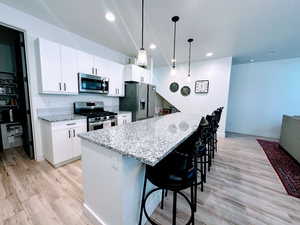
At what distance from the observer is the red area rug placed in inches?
79.7

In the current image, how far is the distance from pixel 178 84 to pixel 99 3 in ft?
13.2

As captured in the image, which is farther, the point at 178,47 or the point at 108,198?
the point at 178,47

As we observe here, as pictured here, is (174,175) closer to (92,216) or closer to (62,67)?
(92,216)

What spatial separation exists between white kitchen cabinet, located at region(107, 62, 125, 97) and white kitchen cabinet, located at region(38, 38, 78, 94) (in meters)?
1.01

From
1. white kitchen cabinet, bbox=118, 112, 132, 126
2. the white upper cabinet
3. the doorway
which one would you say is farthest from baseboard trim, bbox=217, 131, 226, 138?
the doorway

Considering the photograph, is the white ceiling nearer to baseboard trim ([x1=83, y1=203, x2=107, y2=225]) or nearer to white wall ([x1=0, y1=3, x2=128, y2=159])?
white wall ([x1=0, y1=3, x2=128, y2=159])

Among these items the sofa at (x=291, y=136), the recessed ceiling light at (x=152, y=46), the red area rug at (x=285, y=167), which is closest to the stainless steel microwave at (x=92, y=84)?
the recessed ceiling light at (x=152, y=46)

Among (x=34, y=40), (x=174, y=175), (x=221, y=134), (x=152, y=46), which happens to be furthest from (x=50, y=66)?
(x=221, y=134)

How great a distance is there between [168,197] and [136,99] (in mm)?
2888

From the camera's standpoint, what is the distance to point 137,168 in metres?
1.21

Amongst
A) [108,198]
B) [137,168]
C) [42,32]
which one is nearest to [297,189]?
[137,168]

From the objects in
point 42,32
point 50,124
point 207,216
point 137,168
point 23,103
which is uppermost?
point 42,32

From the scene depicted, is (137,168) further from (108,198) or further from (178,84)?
(178,84)

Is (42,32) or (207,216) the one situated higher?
(42,32)
